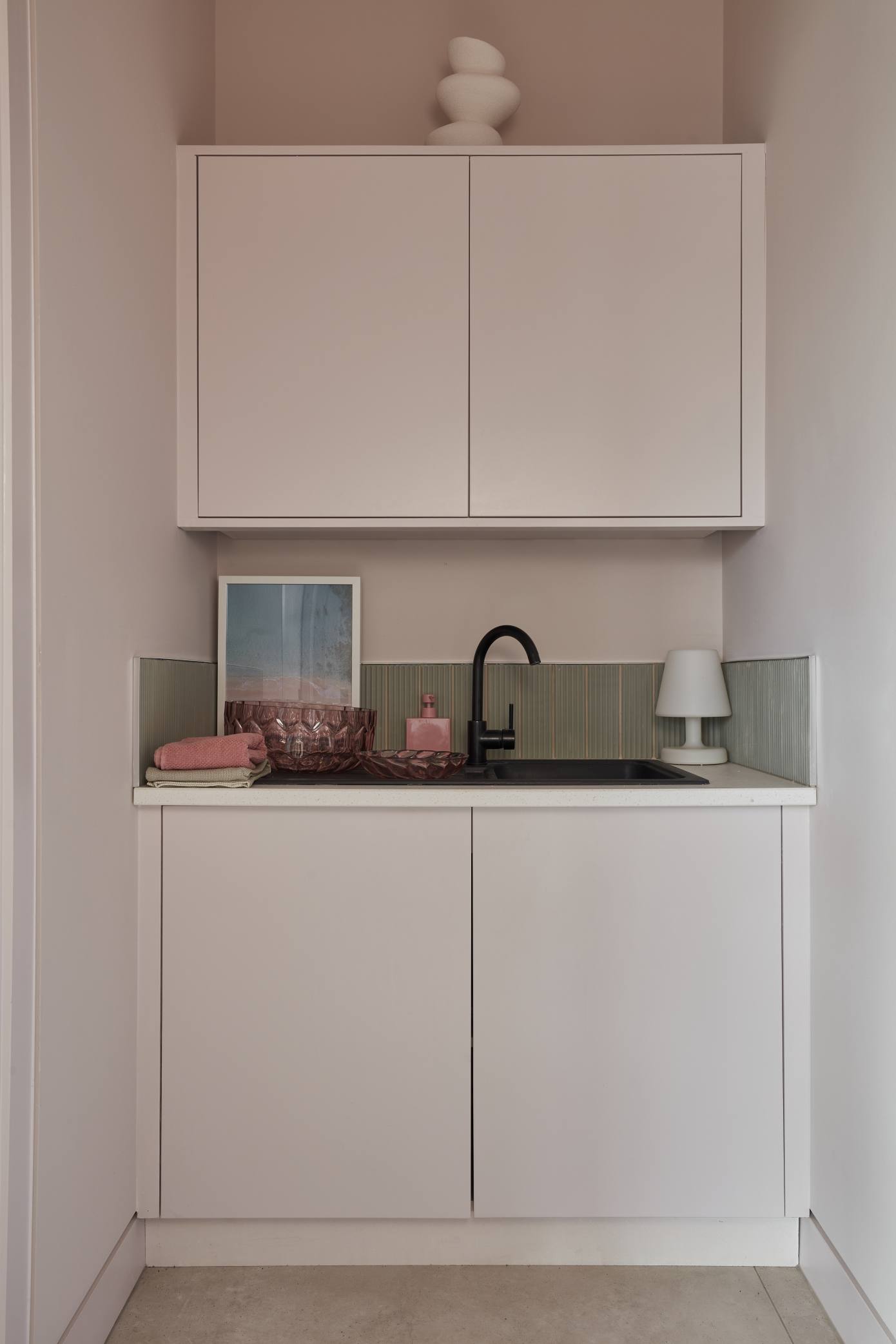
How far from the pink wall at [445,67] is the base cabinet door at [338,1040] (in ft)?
5.63

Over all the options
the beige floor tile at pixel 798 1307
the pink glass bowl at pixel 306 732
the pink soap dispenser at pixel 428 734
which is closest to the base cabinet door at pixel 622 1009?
the beige floor tile at pixel 798 1307

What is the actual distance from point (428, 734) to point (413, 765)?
0.41m

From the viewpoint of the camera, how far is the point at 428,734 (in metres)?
2.28

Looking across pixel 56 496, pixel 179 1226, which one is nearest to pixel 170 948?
pixel 179 1226

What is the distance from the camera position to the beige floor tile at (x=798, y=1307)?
1.57 m

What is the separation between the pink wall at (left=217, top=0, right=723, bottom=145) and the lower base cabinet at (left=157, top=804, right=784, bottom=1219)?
170 centimetres

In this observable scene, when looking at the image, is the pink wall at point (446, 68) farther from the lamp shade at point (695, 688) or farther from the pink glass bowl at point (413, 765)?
the pink glass bowl at point (413, 765)

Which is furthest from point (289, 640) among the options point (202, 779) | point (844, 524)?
point (844, 524)

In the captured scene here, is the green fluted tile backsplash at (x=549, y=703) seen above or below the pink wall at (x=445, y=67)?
below

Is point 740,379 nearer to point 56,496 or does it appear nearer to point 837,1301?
point 56,496

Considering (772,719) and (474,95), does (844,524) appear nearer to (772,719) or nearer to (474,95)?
(772,719)

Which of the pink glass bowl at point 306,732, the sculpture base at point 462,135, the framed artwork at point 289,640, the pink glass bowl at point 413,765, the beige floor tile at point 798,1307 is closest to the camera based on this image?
the beige floor tile at point 798,1307

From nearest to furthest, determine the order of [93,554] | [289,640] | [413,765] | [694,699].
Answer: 1. [93,554]
2. [413,765]
3. [694,699]
4. [289,640]

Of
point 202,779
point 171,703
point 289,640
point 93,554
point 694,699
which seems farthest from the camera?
point 289,640
